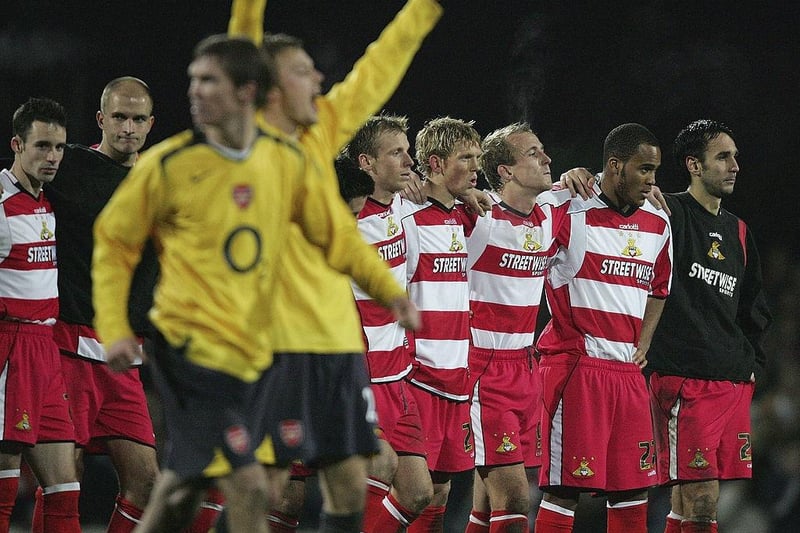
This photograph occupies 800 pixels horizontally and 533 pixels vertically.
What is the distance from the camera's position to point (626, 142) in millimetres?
5949

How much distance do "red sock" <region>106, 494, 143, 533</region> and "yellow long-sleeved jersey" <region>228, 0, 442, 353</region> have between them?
1874mm

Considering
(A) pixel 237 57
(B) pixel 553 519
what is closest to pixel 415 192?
(B) pixel 553 519

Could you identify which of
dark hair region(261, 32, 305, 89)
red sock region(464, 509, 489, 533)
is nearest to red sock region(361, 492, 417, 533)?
red sock region(464, 509, 489, 533)

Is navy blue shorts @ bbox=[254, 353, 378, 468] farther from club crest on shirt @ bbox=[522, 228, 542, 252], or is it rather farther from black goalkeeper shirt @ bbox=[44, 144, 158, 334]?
club crest on shirt @ bbox=[522, 228, 542, 252]

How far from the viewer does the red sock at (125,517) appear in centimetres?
522

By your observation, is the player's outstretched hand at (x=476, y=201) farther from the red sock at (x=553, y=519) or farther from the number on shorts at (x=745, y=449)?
the number on shorts at (x=745, y=449)

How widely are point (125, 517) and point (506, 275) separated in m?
2.04

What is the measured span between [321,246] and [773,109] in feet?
20.6

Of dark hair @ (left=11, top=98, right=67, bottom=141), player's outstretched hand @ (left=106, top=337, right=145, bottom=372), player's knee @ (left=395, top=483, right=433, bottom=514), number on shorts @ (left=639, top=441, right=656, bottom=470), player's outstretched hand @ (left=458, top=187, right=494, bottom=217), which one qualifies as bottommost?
player's knee @ (left=395, top=483, right=433, bottom=514)

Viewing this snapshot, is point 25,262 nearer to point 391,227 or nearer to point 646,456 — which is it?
point 391,227

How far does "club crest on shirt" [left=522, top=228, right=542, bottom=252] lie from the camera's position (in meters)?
5.74

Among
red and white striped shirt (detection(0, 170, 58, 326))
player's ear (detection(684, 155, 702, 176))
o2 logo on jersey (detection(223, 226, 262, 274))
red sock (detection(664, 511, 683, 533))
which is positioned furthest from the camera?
player's ear (detection(684, 155, 702, 176))

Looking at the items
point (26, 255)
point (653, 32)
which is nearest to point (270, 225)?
point (26, 255)

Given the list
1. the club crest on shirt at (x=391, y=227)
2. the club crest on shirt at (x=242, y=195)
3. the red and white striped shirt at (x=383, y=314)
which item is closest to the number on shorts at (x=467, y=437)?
the red and white striped shirt at (x=383, y=314)
